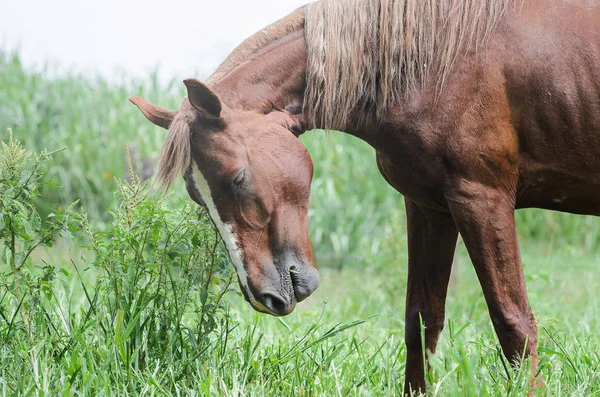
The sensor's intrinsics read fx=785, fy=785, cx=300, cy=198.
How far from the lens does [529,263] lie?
6.87 meters

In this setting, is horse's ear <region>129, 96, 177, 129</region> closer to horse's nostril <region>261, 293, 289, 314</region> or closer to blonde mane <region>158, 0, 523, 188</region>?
blonde mane <region>158, 0, 523, 188</region>

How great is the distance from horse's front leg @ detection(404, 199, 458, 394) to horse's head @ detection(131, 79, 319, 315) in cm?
61

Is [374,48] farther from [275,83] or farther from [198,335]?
[198,335]

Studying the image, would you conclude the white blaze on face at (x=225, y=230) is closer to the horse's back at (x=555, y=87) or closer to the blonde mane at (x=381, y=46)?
the blonde mane at (x=381, y=46)

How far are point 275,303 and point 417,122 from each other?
2.55 feet

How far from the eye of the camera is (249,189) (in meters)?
2.60

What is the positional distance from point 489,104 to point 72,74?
262 inches

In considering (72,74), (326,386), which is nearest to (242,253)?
(326,386)

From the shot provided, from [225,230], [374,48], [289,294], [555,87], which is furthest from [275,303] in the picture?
[555,87]

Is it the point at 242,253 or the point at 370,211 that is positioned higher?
the point at 242,253

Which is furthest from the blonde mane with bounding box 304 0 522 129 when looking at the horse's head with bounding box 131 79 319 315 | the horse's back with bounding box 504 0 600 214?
the horse's head with bounding box 131 79 319 315

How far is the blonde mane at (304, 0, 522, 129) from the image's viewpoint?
2.70 m

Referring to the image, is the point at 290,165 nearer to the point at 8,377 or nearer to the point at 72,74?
the point at 8,377

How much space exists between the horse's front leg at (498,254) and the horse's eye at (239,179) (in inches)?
27.6
